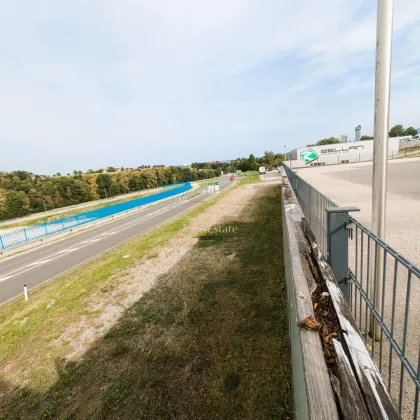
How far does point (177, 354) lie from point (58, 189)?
74.1 meters

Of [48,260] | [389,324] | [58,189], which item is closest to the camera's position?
[389,324]

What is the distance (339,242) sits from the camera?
8.22 ft

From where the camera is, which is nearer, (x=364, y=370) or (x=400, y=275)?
(x=364, y=370)

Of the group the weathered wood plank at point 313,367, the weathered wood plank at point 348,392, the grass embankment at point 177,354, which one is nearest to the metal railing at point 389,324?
the weathered wood plank at point 348,392

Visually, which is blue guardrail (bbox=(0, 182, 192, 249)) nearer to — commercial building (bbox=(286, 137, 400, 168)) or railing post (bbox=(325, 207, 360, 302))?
railing post (bbox=(325, 207, 360, 302))

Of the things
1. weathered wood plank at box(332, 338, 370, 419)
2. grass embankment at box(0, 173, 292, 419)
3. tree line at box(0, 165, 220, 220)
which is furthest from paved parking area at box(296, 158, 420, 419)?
tree line at box(0, 165, 220, 220)

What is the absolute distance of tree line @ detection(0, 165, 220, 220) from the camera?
183 feet

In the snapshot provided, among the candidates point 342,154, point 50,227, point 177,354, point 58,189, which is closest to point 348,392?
point 177,354

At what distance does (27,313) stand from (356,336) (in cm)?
834

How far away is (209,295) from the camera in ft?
18.2

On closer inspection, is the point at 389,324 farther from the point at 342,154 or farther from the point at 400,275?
the point at 342,154

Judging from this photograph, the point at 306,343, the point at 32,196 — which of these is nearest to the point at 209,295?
the point at 306,343

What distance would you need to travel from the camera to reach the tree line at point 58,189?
55719mm

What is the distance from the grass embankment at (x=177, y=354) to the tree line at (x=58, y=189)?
6231cm
